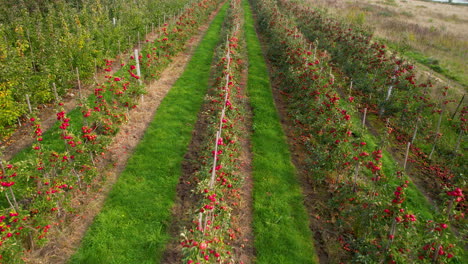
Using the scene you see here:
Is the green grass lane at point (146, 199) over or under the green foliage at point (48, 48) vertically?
under

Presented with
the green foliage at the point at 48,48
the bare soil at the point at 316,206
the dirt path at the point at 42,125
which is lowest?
the bare soil at the point at 316,206

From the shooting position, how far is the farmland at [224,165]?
645 centimetres

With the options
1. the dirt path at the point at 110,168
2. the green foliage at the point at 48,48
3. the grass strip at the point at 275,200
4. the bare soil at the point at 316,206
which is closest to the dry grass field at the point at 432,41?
the bare soil at the point at 316,206

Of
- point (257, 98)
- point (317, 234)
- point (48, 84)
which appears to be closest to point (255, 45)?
point (257, 98)

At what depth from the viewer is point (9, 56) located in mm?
10766

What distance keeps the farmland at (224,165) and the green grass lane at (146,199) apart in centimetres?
4

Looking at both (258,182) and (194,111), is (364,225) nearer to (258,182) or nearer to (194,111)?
(258,182)

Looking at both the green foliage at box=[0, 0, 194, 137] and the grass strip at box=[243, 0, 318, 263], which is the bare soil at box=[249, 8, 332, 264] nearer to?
the grass strip at box=[243, 0, 318, 263]

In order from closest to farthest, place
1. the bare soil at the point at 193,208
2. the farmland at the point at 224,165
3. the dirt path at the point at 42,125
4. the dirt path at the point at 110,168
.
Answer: the farmland at the point at 224,165 → the dirt path at the point at 110,168 → the bare soil at the point at 193,208 → the dirt path at the point at 42,125

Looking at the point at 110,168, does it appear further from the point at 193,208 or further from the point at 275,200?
the point at 275,200

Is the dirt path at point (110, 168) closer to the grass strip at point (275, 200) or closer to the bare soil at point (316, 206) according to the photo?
the grass strip at point (275, 200)

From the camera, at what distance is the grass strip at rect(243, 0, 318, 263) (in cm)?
728

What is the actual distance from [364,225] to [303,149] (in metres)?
4.66

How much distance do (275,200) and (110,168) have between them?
5263mm
